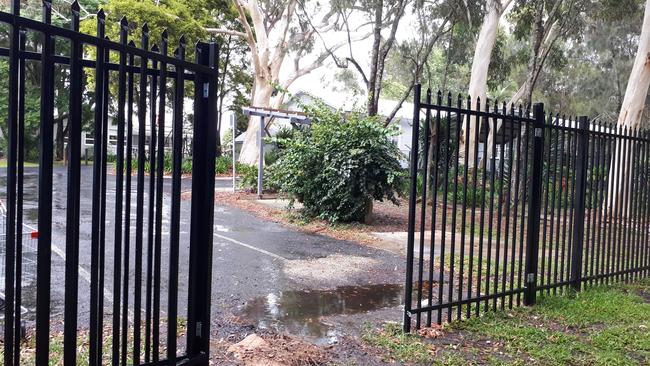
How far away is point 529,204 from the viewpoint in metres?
5.85

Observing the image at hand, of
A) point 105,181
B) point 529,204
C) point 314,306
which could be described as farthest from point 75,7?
point 529,204

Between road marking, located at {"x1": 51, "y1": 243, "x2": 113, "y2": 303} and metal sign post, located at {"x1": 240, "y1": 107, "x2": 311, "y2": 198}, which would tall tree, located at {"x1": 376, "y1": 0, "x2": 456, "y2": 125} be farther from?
road marking, located at {"x1": 51, "y1": 243, "x2": 113, "y2": 303}

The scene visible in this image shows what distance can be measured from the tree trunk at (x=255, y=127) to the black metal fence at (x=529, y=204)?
66.3 feet

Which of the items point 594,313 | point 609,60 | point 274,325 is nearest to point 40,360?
point 274,325

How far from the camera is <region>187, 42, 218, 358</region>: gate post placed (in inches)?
131

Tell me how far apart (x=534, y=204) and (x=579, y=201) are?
99cm

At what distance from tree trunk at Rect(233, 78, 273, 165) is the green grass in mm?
21377

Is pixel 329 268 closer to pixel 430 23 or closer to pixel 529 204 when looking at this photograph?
pixel 529 204

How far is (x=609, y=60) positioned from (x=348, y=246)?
3324 centimetres

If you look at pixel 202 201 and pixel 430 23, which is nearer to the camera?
pixel 202 201

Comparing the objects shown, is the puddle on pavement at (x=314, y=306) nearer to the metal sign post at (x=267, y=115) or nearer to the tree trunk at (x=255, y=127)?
the metal sign post at (x=267, y=115)

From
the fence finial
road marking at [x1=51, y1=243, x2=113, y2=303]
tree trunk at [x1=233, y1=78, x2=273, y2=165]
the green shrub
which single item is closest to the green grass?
road marking at [x1=51, y1=243, x2=113, y2=303]

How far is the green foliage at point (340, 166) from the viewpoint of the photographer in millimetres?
11453

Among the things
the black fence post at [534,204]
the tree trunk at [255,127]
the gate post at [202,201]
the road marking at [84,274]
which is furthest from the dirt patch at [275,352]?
the tree trunk at [255,127]
